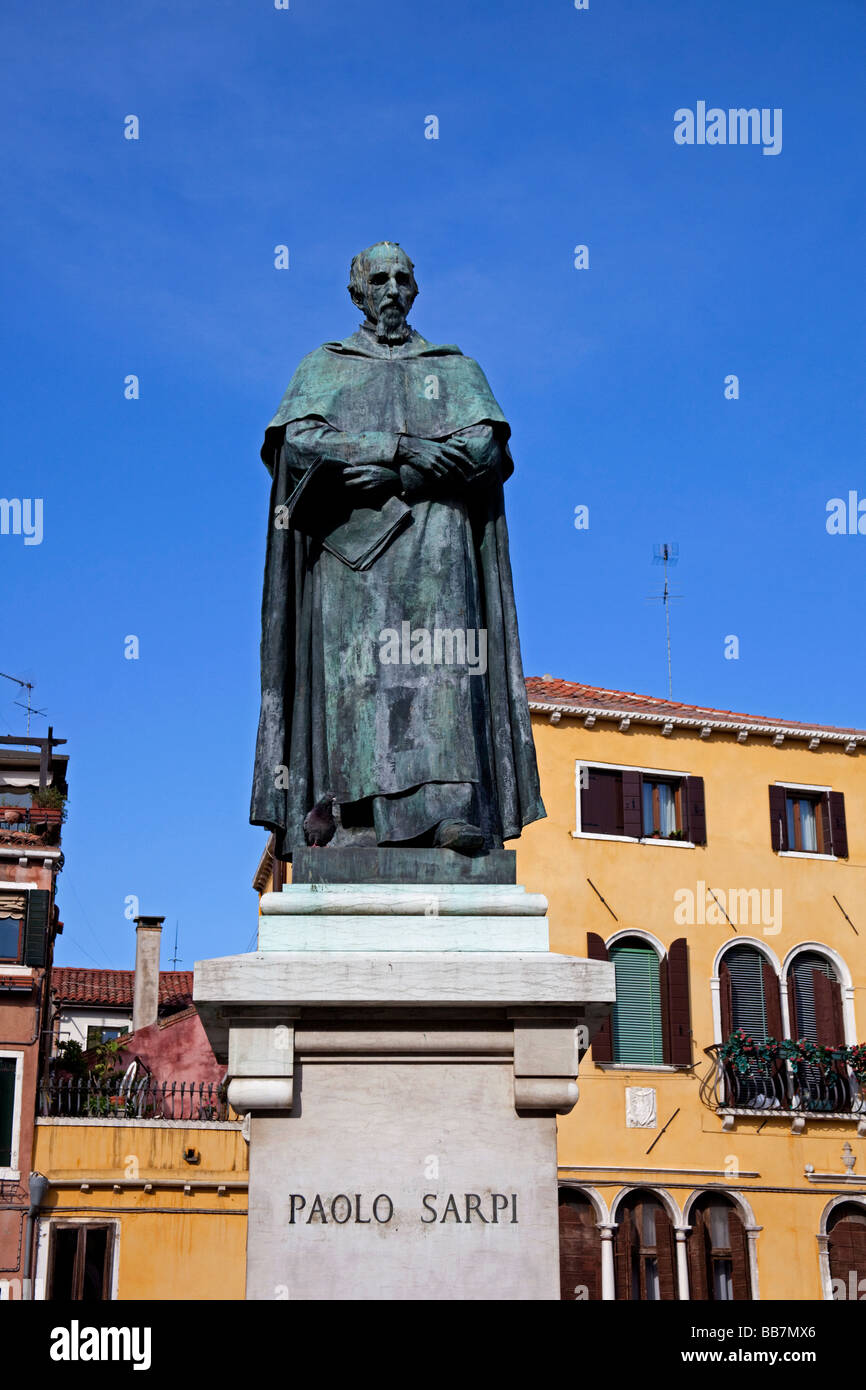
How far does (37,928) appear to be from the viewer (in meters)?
38.6

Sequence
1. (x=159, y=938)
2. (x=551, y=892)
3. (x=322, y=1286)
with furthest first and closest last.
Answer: (x=159, y=938) < (x=551, y=892) < (x=322, y=1286)

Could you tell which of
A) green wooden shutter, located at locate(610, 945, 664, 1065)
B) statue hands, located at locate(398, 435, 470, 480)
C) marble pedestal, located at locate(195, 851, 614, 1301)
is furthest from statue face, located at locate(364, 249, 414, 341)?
green wooden shutter, located at locate(610, 945, 664, 1065)

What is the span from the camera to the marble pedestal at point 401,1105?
6.02 m

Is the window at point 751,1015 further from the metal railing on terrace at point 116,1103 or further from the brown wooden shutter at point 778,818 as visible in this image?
the metal railing on terrace at point 116,1103

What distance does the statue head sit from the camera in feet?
25.9

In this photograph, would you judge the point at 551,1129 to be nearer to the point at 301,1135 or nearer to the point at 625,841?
the point at 301,1135

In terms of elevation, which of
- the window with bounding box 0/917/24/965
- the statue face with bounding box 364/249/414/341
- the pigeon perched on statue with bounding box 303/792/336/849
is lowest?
the pigeon perched on statue with bounding box 303/792/336/849

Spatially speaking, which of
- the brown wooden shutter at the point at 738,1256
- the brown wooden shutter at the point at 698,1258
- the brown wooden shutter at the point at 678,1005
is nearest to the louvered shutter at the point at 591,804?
the brown wooden shutter at the point at 678,1005

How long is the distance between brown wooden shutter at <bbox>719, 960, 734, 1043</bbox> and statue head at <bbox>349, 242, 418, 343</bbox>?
32.4 metres

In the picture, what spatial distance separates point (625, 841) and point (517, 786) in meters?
32.2

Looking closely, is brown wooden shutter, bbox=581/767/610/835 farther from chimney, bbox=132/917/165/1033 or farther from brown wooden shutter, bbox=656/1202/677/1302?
chimney, bbox=132/917/165/1033
